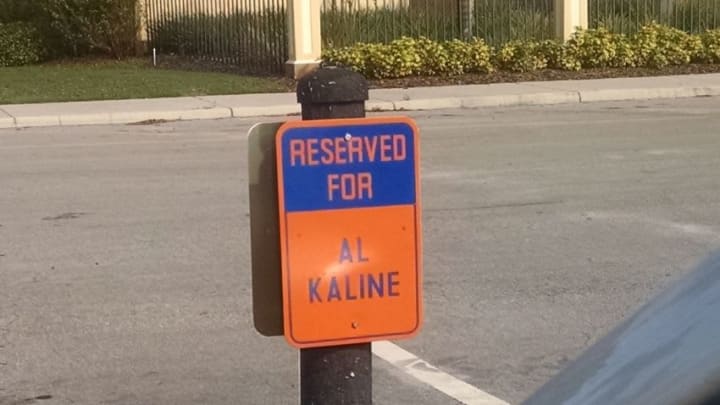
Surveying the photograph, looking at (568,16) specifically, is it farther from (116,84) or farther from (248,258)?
(248,258)

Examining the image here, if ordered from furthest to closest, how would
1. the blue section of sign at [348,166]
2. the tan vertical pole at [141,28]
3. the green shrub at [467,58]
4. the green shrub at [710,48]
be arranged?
1. the tan vertical pole at [141,28]
2. the green shrub at [710,48]
3. the green shrub at [467,58]
4. the blue section of sign at [348,166]

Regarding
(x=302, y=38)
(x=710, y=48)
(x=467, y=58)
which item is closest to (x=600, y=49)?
(x=710, y=48)

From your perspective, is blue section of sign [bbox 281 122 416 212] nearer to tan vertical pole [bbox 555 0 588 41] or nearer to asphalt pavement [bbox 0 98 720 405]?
asphalt pavement [bbox 0 98 720 405]

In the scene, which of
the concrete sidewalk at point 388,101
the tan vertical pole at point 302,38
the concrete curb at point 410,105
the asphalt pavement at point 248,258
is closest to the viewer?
the asphalt pavement at point 248,258

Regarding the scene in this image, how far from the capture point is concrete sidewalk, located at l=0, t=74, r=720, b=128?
57.7ft

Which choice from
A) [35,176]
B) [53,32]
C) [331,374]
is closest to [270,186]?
[331,374]

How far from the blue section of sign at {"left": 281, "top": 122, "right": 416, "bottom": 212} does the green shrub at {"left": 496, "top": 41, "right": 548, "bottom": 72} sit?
18052 mm

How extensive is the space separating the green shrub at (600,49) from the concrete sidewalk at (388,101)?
1411mm

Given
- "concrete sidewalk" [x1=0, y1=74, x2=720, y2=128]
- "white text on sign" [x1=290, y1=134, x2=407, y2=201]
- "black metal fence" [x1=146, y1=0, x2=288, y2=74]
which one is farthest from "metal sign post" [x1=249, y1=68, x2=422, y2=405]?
"black metal fence" [x1=146, y1=0, x2=288, y2=74]

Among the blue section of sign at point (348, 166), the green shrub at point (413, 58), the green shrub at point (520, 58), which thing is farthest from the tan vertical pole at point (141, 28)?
the blue section of sign at point (348, 166)

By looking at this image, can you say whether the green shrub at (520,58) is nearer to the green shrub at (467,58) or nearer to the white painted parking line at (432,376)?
the green shrub at (467,58)

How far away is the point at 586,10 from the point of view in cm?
2319

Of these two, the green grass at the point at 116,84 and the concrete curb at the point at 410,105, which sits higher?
Result: the green grass at the point at 116,84

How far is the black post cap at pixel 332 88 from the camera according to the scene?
396 cm
